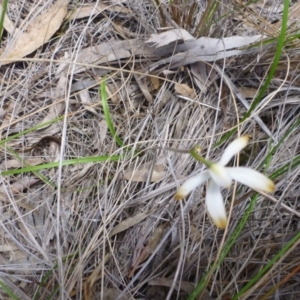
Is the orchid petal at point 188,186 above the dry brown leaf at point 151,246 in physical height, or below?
above

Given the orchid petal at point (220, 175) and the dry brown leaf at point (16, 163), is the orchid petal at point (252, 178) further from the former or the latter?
the dry brown leaf at point (16, 163)

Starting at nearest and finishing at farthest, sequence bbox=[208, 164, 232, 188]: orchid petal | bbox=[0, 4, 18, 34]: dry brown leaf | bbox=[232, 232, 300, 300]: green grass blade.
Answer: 1. bbox=[208, 164, 232, 188]: orchid petal
2. bbox=[232, 232, 300, 300]: green grass blade
3. bbox=[0, 4, 18, 34]: dry brown leaf

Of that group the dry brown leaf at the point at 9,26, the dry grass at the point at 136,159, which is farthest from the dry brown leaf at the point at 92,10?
the dry brown leaf at the point at 9,26

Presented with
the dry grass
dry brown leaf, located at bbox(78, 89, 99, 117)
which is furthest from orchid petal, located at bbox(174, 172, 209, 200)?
dry brown leaf, located at bbox(78, 89, 99, 117)

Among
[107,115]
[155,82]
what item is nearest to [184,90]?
[155,82]

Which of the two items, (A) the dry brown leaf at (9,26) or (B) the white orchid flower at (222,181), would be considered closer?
(B) the white orchid flower at (222,181)

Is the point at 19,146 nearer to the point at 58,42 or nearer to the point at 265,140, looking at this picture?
the point at 58,42

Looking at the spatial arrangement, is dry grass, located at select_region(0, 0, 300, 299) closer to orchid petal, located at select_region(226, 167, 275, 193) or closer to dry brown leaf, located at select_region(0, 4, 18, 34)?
dry brown leaf, located at select_region(0, 4, 18, 34)
